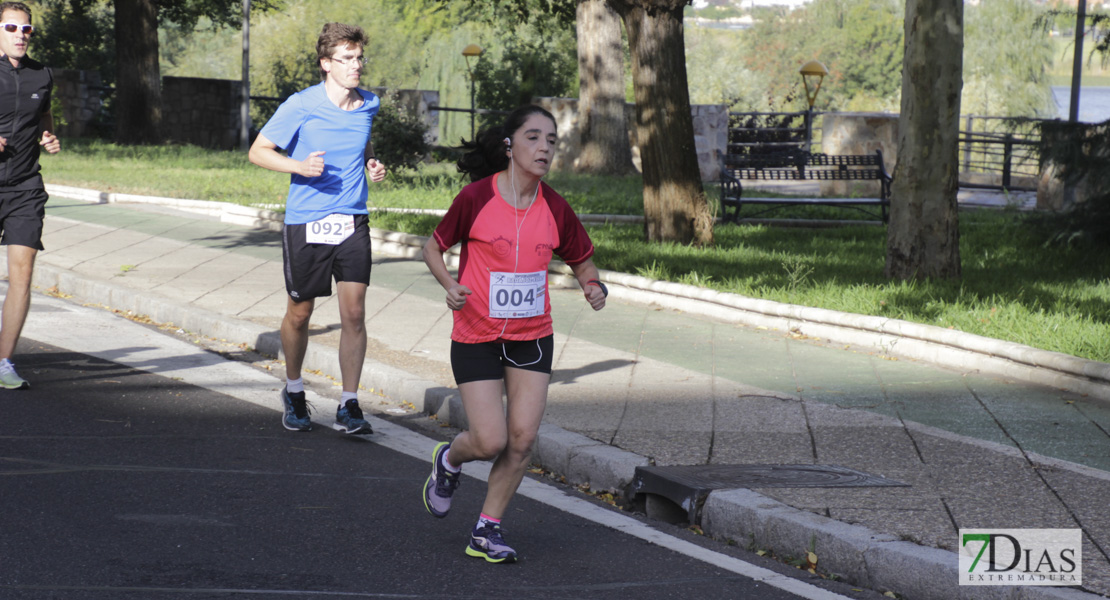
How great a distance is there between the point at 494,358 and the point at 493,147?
77 cm

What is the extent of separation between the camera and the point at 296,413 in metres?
6.33

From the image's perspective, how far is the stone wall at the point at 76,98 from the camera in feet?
107

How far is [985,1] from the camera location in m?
88.0

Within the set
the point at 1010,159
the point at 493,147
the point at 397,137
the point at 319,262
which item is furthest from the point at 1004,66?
the point at 493,147

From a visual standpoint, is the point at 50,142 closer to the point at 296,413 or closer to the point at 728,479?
the point at 296,413

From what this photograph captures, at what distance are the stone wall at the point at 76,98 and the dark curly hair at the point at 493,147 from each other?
3075 cm

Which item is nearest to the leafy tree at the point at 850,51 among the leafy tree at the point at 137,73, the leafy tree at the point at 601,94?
the leafy tree at the point at 137,73

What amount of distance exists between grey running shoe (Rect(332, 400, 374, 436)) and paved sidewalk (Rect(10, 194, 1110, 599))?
A: 2.01 ft

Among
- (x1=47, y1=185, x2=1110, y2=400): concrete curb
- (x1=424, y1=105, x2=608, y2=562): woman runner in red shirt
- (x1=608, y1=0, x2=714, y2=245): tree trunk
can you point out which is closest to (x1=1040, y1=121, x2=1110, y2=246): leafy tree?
(x1=608, y1=0, x2=714, y2=245): tree trunk

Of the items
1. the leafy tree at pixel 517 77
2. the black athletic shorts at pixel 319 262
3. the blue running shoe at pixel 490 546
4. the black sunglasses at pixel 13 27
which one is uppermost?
the leafy tree at pixel 517 77

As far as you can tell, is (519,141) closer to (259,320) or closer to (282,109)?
(282,109)

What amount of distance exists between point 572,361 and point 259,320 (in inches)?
98.5

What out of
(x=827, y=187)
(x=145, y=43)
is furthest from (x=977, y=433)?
(x=145, y=43)

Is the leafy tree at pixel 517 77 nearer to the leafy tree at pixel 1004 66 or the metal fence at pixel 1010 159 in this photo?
the metal fence at pixel 1010 159
